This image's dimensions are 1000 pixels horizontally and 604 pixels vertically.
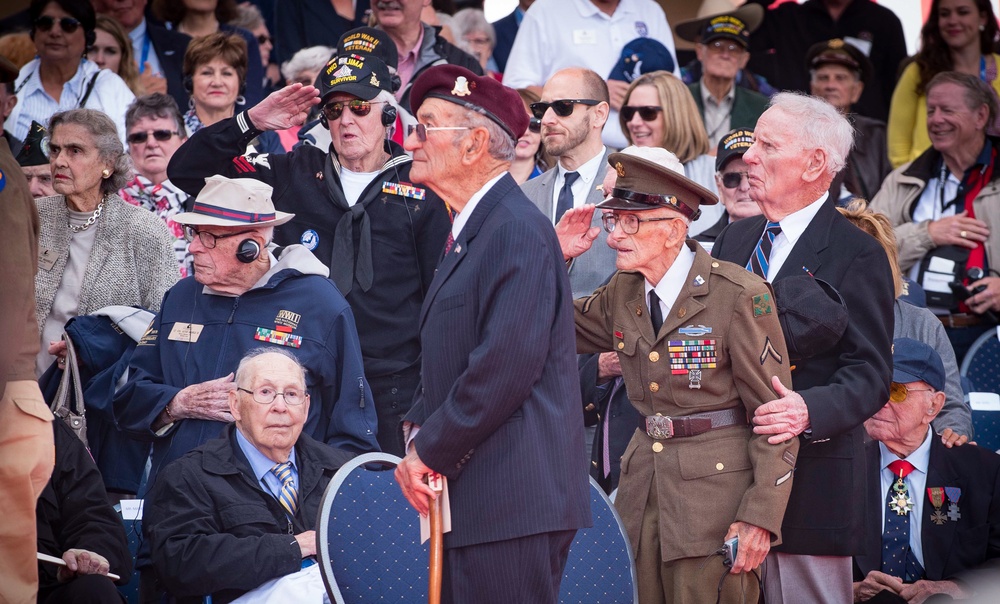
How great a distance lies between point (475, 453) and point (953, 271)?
183 inches

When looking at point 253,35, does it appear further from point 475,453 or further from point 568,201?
point 475,453

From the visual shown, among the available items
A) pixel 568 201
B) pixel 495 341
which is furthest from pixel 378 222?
pixel 495 341

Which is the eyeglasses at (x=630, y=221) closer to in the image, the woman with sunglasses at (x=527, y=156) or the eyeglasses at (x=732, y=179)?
the eyeglasses at (x=732, y=179)

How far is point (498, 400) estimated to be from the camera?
133 inches

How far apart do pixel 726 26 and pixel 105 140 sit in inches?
158

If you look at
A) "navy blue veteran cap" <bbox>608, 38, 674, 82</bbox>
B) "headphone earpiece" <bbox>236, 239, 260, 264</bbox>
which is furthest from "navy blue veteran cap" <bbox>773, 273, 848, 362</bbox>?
"navy blue veteran cap" <bbox>608, 38, 674, 82</bbox>

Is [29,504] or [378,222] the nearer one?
[29,504]

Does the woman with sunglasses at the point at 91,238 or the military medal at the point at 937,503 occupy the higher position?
the woman with sunglasses at the point at 91,238

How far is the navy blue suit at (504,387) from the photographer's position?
340cm

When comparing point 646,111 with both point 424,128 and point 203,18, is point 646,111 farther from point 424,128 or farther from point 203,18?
point 424,128

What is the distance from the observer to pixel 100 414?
225 inches

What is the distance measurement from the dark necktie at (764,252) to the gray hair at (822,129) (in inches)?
11.3

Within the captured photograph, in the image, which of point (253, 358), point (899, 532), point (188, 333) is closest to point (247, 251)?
point (188, 333)

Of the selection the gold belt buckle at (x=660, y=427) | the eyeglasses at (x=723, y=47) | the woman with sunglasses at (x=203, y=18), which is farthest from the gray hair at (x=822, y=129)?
the woman with sunglasses at (x=203, y=18)
